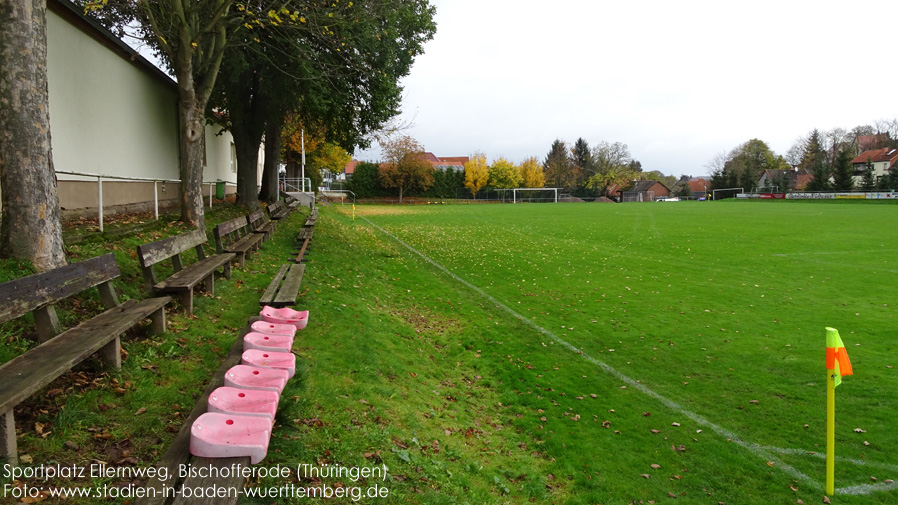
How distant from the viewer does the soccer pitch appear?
13.8 feet

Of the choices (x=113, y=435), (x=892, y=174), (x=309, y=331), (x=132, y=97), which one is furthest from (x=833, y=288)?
(x=892, y=174)

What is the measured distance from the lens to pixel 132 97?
49.5 ft

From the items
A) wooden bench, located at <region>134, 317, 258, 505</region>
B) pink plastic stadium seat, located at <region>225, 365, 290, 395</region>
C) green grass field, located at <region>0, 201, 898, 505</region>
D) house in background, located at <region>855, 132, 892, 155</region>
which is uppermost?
house in background, located at <region>855, 132, 892, 155</region>

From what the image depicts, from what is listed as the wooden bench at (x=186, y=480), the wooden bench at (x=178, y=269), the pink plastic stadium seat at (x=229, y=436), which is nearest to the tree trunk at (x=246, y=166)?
the wooden bench at (x=178, y=269)

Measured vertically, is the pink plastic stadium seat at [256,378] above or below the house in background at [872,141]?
below

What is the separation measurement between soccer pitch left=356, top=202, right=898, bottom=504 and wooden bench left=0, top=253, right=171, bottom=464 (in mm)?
3669

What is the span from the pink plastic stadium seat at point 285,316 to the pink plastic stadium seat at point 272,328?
0.94 ft

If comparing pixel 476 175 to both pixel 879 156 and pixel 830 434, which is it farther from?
pixel 830 434

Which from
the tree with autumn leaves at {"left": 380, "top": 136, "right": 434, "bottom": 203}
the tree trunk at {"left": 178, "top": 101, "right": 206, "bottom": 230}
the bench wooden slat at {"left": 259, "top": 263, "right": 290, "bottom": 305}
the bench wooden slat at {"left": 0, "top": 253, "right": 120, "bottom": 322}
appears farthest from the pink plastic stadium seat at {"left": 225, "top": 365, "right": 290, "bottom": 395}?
the tree with autumn leaves at {"left": 380, "top": 136, "right": 434, "bottom": 203}

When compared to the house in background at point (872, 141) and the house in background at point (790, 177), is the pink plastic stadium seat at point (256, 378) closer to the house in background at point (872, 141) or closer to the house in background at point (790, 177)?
the house in background at point (790, 177)

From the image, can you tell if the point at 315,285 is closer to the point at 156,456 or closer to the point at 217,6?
the point at 156,456

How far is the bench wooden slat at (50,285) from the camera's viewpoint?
3.45 meters

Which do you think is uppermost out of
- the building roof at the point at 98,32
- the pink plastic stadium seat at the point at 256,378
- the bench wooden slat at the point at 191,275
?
the building roof at the point at 98,32

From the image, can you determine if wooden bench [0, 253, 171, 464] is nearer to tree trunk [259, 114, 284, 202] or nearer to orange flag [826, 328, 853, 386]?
orange flag [826, 328, 853, 386]
